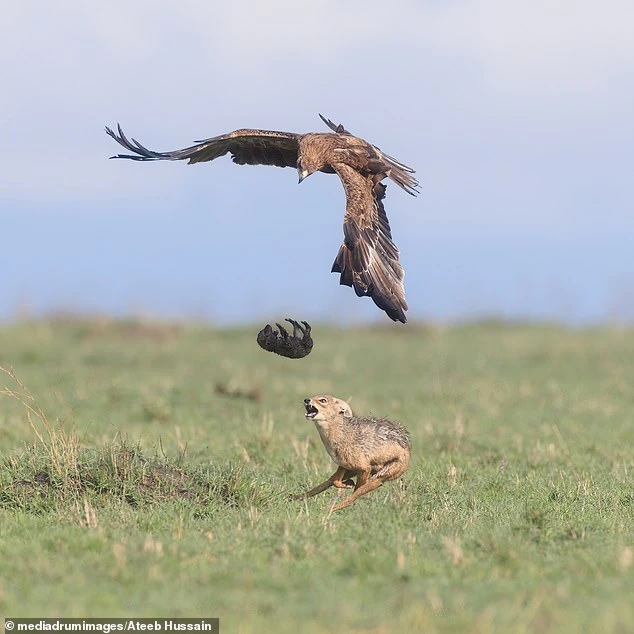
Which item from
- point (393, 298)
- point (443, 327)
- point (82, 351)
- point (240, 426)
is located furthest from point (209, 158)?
point (443, 327)

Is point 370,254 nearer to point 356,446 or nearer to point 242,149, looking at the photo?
point 356,446

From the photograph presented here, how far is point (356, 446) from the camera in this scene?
774 cm

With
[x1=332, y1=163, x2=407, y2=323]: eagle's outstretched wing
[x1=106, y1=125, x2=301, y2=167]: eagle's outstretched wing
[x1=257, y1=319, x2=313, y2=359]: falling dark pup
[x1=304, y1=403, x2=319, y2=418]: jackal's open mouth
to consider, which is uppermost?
[x1=106, y1=125, x2=301, y2=167]: eagle's outstretched wing

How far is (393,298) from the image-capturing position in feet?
24.7

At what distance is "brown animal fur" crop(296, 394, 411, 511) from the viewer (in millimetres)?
7719

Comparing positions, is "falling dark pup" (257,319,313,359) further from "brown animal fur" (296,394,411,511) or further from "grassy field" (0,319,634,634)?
"grassy field" (0,319,634,634)

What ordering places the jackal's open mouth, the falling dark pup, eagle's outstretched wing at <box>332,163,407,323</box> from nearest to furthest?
1. eagle's outstretched wing at <box>332,163,407,323</box>
2. the jackal's open mouth
3. the falling dark pup

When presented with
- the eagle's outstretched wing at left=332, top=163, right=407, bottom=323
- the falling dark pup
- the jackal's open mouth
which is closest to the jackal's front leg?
the jackal's open mouth

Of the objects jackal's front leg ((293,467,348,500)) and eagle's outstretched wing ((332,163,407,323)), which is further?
jackal's front leg ((293,467,348,500))

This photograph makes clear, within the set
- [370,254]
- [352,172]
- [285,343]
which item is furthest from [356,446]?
[352,172]

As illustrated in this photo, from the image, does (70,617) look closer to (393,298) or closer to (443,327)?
(393,298)

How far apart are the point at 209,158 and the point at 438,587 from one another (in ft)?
16.0

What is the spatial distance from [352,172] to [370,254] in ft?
3.82

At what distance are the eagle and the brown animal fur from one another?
886mm
